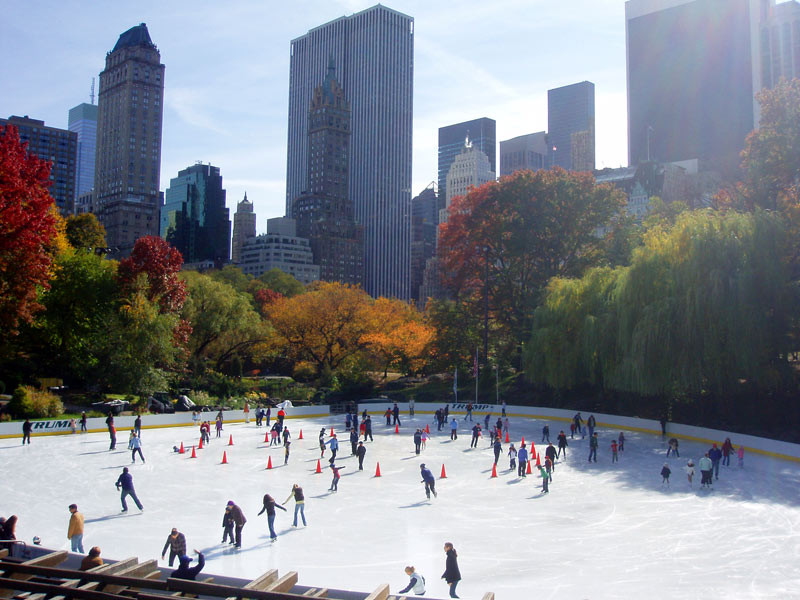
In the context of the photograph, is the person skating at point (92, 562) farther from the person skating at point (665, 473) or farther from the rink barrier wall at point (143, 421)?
the rink barrier wall at point (143, 421)

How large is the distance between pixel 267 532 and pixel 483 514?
6.35 metres

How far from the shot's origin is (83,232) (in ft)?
220

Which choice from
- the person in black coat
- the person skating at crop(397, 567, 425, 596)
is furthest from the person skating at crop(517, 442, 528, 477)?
the person skating at crop(397, 567, 425, 596)

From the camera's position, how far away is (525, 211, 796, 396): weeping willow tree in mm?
34219

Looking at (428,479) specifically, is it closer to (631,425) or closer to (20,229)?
(631,425)

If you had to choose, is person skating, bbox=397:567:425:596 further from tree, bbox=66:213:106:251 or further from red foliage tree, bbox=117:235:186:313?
tree, bbox=66:213:106:251

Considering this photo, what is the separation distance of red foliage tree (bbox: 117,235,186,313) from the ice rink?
17.9 metres

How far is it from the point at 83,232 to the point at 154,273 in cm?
2325

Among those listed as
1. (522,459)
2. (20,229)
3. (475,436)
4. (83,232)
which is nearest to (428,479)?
(522,459)

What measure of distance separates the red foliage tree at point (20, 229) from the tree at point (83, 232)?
30.0 meters

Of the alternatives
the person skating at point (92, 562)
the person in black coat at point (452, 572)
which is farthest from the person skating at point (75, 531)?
the person in black coat at point (452, 572)

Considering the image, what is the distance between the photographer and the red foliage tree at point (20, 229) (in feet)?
112

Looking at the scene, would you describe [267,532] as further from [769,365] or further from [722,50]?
[722,50]

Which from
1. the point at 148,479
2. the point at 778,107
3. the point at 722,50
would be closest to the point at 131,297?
the point at 148,479
